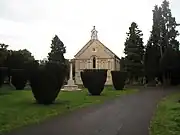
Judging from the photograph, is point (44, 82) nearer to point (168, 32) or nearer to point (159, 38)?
point (159, 38)

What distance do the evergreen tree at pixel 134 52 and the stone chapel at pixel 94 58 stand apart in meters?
7.48

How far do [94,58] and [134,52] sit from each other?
12.3m

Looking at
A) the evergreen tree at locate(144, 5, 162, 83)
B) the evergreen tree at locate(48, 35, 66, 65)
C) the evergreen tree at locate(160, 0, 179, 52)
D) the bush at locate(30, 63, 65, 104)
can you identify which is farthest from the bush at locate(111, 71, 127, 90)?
the evergreen tree at locate(48, 35, 66, 65)

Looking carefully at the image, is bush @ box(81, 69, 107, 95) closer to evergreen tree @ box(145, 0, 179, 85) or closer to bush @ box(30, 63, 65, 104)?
bush @ box(30, 63, 65, 104)

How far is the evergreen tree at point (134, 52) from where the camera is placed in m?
72.2

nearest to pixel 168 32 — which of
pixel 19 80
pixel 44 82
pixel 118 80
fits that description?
pixel 118 80

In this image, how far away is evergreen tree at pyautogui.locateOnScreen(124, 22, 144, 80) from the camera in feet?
237

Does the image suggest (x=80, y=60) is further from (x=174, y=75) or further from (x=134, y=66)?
(x=174, y=75)

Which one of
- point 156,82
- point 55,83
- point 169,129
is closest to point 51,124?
point 169,129

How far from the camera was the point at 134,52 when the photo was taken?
2881 inches

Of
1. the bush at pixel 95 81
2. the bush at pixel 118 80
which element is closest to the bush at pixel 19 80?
the bush at pixel 95 81

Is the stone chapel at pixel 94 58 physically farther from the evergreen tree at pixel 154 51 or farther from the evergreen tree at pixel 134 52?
the evergreen tree at pixel 154 51

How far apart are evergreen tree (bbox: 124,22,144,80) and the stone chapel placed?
24.5ft

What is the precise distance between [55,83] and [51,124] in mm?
9918
